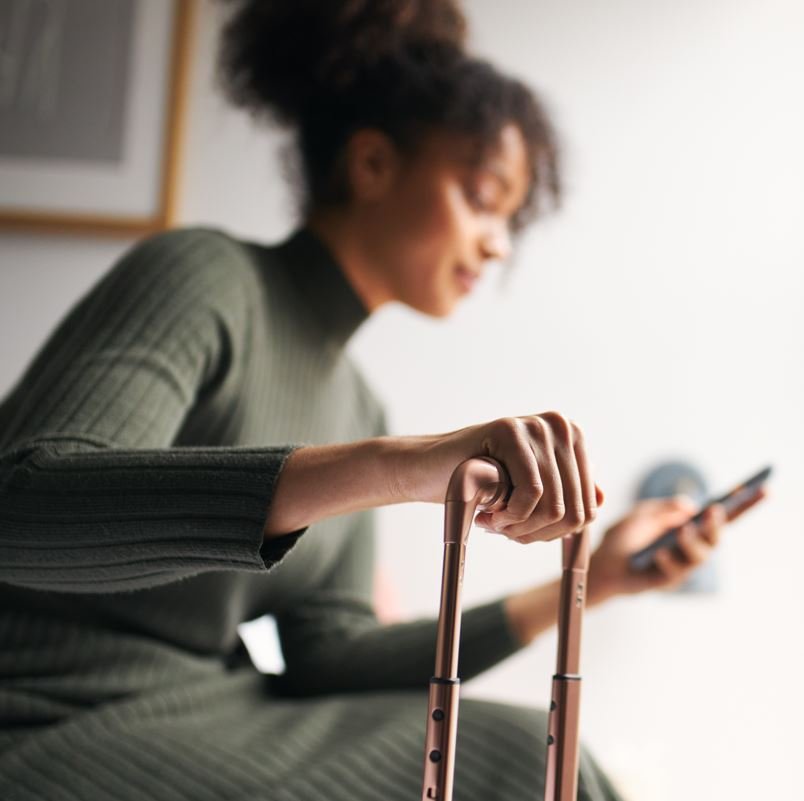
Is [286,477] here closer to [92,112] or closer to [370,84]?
[370,84]

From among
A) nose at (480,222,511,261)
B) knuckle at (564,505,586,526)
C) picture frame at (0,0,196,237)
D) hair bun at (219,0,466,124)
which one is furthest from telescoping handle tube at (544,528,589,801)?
picture frame at (0,0,196,237)

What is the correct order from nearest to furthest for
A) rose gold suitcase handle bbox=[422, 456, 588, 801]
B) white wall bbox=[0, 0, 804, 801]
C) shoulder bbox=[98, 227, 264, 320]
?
rose gold suitcase handle bbox=[422, 456, 588, 801], shoulder bbox=[98, 227, 264, 320], white wall bbox=[0, 0, 804, 801]

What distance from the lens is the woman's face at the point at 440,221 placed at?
3.39ft

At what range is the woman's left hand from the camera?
974 mm

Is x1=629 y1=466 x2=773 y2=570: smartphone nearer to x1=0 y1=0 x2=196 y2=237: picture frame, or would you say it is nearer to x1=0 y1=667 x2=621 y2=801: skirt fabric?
x1=0 y1=667 x2=621 y2=801: skirt fabric

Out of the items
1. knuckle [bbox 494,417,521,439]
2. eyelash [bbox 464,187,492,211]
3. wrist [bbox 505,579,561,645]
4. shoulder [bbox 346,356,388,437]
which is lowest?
wrist [bbox 505,579,561,645]

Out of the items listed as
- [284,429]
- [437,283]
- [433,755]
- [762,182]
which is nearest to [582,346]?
[762,182]

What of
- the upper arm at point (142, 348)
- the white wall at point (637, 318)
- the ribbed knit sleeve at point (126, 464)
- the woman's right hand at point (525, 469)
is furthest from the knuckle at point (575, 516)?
the white wall at point (637, 318)

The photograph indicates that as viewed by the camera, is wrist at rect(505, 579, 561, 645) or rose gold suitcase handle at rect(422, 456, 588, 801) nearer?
rose gold suitcase handle at rect(422, 456, 588, 801)

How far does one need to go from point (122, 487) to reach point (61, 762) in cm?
23

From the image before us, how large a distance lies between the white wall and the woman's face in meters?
0.44

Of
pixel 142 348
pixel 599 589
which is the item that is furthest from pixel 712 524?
pixel 142 348

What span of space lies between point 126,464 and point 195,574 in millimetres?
101

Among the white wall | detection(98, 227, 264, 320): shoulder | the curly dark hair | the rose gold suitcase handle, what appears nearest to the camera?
the rose gold suitcase handle
